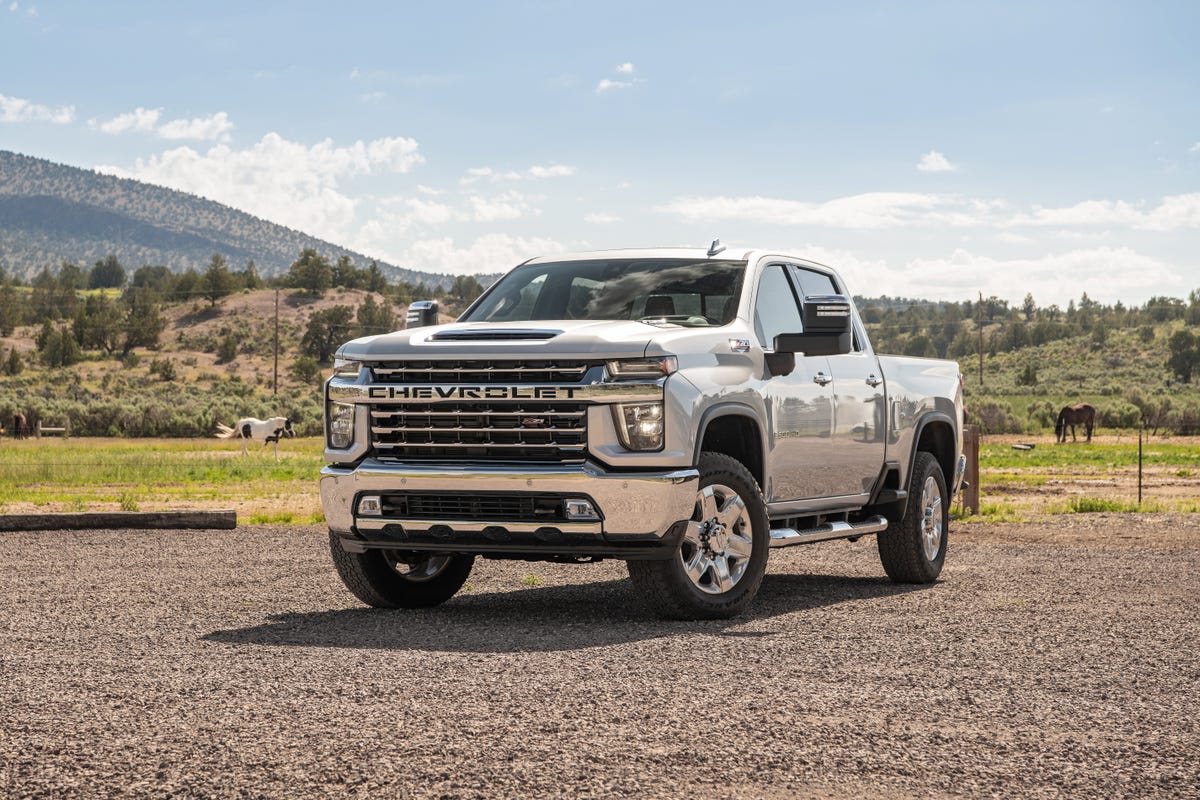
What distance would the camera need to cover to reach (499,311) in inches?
423

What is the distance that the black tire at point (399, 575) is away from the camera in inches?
397

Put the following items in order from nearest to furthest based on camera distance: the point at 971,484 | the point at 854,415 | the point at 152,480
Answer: the point at 854,415
the point at 971,484
the point at 152,480

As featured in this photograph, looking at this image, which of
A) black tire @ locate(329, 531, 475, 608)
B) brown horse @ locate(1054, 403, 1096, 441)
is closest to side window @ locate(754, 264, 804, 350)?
black tire @ locate(329, 531, 475, 608)

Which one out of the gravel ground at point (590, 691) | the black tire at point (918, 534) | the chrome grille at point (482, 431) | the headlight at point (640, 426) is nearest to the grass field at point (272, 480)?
the black tire at point (918, 534)

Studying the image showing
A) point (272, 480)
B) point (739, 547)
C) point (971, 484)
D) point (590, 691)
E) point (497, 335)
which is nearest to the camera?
point (590, 691)

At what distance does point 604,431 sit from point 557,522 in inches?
23.5

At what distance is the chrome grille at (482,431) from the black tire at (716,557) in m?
0.86

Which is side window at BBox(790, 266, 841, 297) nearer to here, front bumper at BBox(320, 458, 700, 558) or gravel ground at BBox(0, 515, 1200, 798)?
gravel ground at BBox(0, 515, 1200, 798)

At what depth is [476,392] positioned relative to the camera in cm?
905

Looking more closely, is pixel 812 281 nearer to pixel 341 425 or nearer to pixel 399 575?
pixel 399 575

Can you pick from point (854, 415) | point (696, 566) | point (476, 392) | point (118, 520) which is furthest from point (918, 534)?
point (118, 520)

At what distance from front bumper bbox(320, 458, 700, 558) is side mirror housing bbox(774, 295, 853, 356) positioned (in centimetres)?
144

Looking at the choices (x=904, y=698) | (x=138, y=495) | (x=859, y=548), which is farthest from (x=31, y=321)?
(x=904, y=698)

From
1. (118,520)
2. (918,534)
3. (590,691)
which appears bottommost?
(118,520)
